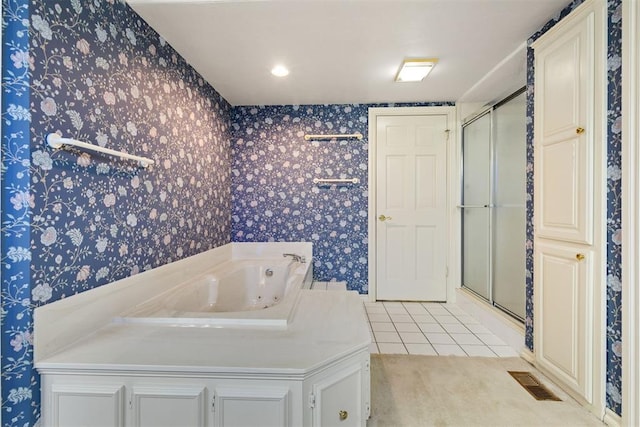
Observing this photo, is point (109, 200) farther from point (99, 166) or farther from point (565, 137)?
point (565, 137)

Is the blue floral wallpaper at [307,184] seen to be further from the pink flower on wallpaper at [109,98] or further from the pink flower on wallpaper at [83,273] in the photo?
the pink flower on wallpaper at [83,273]

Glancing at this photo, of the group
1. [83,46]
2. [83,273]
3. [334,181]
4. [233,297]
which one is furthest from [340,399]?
[334,181]

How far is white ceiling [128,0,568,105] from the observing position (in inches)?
65.7

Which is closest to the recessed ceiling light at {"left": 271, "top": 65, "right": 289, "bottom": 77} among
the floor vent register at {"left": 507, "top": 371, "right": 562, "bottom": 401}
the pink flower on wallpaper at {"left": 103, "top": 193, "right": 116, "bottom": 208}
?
the pink flower on wallpaper at {"left": 103, "top": 193, "right": 116, "bottom": 208}

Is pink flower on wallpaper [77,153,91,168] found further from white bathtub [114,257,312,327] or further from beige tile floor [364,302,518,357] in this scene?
beige tile floor [364,302,518,357]

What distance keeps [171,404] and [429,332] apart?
1.96 metres

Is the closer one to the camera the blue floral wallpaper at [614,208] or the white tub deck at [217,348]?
the white tub deck at [217,348]

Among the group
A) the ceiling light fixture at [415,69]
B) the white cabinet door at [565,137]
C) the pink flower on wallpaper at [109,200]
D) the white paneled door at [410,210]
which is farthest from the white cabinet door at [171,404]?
the white paneled door at [410,210]

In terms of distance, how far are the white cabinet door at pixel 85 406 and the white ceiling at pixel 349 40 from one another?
1735 mm

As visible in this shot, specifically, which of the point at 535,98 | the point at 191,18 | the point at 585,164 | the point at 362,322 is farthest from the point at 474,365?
the point at 191,18

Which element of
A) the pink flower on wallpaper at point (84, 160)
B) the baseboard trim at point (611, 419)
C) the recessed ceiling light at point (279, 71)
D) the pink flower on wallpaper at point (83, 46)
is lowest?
the baseboard trim at point (611, 419)

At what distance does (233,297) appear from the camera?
2.59 metres

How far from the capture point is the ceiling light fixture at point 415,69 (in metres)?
2.27

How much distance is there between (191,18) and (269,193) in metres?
1.80
